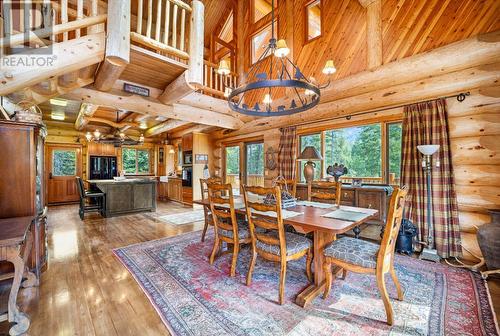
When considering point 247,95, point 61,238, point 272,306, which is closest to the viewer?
point 272,306

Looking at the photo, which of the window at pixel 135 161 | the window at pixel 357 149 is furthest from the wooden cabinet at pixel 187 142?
the window at pixel 357 149

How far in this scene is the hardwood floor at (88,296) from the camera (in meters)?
1.73

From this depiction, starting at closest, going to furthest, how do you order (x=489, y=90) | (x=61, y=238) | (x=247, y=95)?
(x=489, y=90), (x=61, y=238), (x=247, y=95)

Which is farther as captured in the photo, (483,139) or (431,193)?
(431,193)

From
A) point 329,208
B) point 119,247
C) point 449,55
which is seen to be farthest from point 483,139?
point 119,247

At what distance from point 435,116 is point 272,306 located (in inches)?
136

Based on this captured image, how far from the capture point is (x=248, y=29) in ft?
19.3

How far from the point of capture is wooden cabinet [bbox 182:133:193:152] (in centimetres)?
737

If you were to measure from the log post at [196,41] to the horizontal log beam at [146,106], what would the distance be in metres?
1.36

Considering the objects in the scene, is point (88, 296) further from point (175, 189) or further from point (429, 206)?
point (175, 189)

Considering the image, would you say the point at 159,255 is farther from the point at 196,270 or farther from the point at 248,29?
the point at 248,29

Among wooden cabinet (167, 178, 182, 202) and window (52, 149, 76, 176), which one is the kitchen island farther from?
window (52, 149, 76, 176)

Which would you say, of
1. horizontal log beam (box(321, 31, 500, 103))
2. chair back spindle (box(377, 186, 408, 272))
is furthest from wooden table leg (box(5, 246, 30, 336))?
horizontal log beam (box(321, 31, 500, 103))

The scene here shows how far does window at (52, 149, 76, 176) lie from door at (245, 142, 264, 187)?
6.72m
